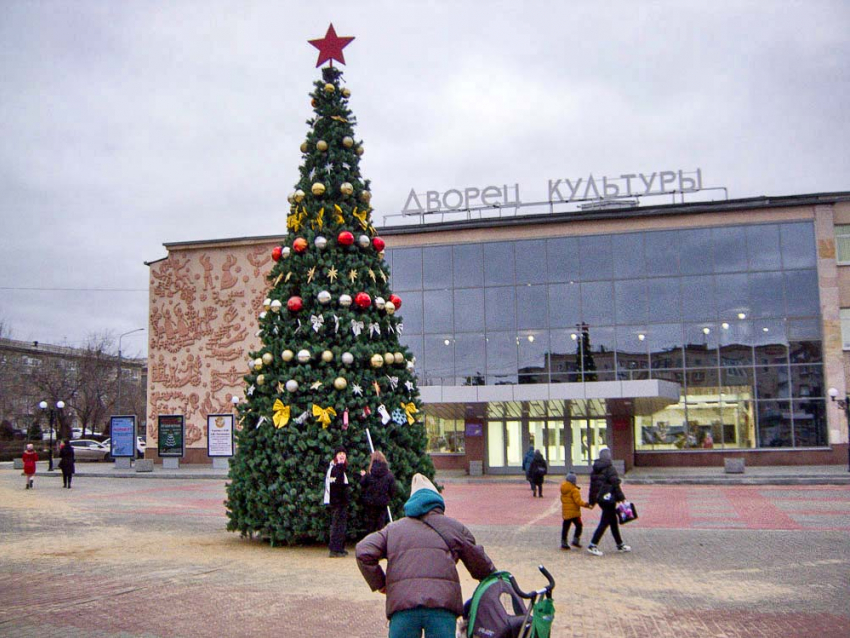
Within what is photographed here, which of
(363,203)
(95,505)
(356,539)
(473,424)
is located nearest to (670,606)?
(356,539)

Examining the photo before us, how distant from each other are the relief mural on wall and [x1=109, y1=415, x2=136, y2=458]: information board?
2.57 meters

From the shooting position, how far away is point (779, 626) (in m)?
8.12

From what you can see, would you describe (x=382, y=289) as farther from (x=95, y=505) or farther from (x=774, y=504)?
(x=774, y=504)

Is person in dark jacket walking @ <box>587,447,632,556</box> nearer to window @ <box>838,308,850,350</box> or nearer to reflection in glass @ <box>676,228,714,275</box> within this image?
reflection in glass @ <box>676,228,714,275</box>

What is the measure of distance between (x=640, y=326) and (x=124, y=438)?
81.3 feet

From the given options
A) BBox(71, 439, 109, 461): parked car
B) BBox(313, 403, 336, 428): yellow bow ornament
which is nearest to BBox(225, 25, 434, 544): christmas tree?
BBox(313, 403, 336, 428): yellow bow ornament

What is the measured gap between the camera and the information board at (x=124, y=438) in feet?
128

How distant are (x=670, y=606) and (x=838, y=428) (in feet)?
97.5

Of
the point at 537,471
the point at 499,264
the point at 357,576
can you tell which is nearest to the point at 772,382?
the point at 499,264

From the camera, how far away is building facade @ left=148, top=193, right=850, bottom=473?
35.5 metres

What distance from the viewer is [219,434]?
38219 millimetres

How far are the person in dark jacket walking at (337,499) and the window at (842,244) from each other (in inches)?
1225

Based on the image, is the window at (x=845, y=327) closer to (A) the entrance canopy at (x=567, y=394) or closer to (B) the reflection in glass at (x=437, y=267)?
(A) the entrance canopy at (x=567, y=394)

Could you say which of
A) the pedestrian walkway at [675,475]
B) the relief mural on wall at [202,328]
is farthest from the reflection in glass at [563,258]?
the relief mural on wall at [202,328]
